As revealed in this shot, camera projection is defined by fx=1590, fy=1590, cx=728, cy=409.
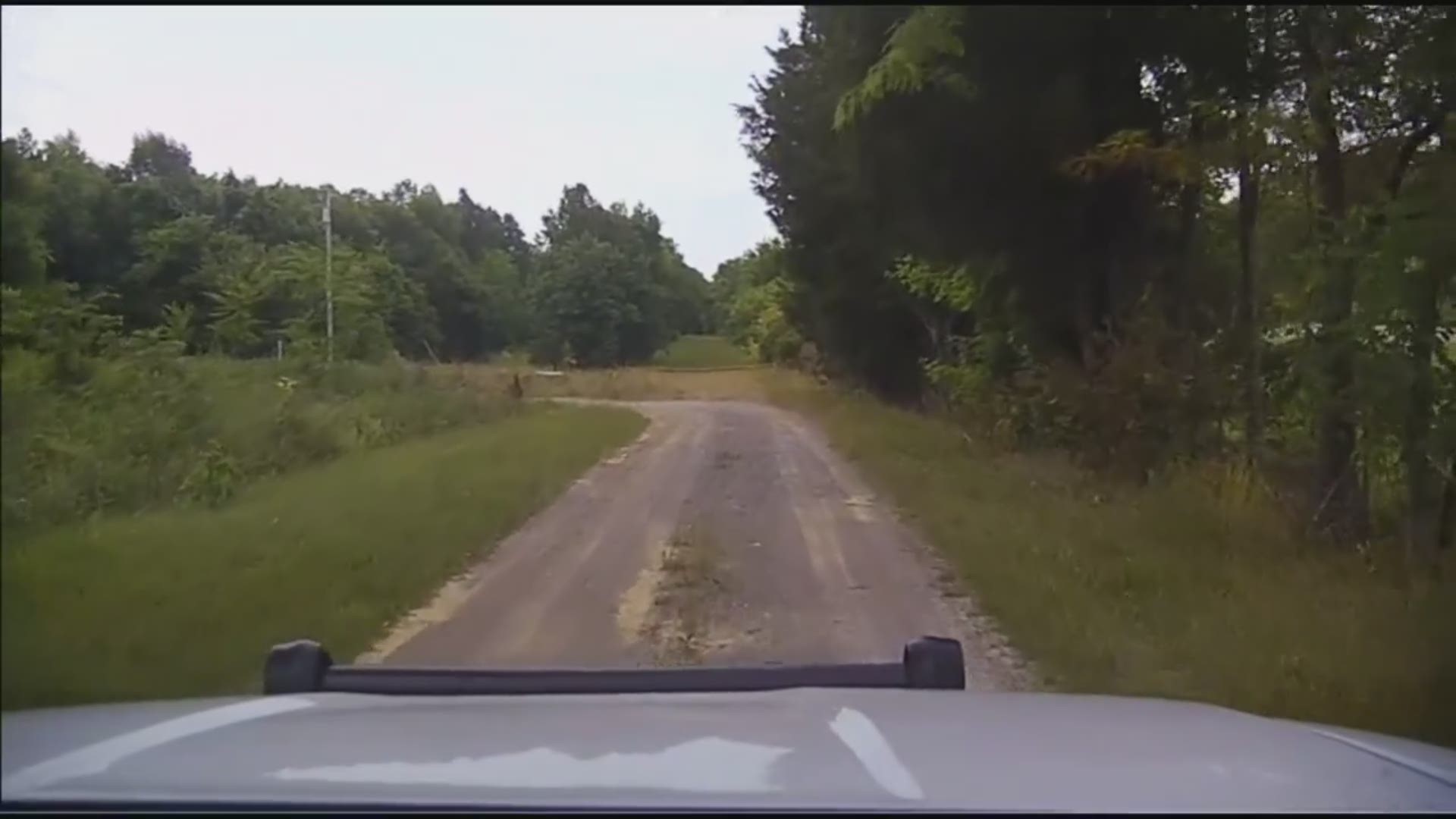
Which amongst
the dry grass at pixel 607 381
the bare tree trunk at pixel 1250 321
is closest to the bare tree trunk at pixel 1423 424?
the bare tree trunk at pixel 1250 321

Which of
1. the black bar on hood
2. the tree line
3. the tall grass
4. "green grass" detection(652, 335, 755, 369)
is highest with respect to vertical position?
the tree line

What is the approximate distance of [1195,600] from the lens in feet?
24.5

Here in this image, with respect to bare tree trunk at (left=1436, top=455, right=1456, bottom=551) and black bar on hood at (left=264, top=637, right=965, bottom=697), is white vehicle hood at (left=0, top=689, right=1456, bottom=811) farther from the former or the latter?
bare tree trunk at (left=1436, top=455, right=1456, bottom=551)

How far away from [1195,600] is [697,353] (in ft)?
9.07

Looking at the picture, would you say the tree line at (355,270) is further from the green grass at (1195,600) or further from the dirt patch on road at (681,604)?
the green grass at (1195,600)

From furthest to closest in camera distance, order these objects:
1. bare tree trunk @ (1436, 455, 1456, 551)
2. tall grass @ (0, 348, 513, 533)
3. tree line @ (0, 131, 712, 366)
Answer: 1. bare tree trunk @ (1436, 455, 1456, 551)
2. tree line @ (0, 131, 712, 366)
3. tall grass @ (0, 348, 513, 533)

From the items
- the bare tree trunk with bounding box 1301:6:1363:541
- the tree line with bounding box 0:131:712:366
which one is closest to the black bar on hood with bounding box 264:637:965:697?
the tree line with bounding box 0:131:712:366

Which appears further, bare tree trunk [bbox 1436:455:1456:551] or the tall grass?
bare tree trunk [bbox 1436:455:1456:551]

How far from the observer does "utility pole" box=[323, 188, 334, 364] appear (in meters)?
5.66

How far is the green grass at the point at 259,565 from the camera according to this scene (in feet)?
12.8

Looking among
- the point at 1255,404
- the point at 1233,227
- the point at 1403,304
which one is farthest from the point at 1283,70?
the point at 1255,404

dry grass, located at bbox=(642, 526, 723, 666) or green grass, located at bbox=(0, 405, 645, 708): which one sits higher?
green grass, located at bbox=(0, 405, 645, 708)

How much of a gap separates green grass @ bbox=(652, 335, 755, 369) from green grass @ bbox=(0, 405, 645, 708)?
1.64 m

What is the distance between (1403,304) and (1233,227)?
101 inches
